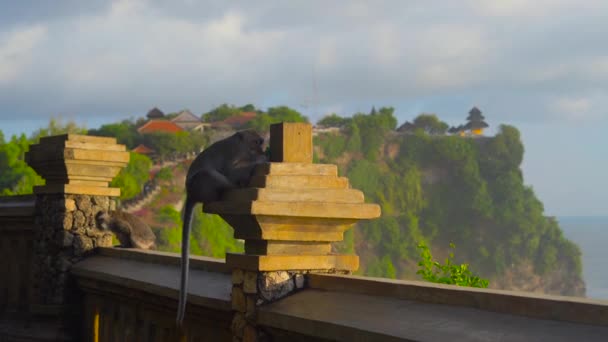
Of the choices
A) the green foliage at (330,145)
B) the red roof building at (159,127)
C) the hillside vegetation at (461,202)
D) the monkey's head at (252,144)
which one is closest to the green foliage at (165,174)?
the red roof building at (159,127)

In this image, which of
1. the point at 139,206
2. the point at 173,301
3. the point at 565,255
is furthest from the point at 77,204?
the point at 565,255

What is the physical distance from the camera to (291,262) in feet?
13.1

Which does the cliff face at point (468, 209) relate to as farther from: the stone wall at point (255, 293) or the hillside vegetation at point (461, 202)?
the stone wall at point (255, 293)

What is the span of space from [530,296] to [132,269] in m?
3.75

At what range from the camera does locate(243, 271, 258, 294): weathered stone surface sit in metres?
3.94

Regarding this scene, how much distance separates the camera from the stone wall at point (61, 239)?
715 centimetres

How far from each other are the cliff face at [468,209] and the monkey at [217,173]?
89.6 m

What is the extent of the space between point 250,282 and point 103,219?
146 inches

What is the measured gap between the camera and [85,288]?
6910 mm

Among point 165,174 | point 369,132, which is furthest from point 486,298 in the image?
point 369,132

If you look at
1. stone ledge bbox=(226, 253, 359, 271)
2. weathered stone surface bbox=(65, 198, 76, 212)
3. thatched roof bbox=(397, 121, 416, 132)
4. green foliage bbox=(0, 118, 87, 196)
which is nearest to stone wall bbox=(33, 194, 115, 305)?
weathered stone surface bbox=(65, 198, 76, 212)

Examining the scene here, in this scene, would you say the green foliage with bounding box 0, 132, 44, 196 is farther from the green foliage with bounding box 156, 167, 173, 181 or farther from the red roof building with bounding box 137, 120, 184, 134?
the red roof building with bounding box 137, 120, 184, 134

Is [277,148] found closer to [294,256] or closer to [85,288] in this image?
[294,256]

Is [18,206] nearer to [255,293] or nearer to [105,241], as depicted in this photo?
[105,241]
